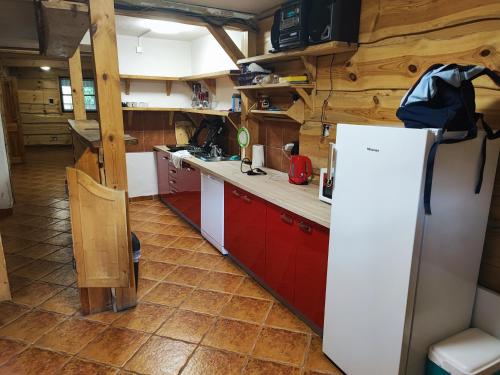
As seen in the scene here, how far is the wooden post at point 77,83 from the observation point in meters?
4.20

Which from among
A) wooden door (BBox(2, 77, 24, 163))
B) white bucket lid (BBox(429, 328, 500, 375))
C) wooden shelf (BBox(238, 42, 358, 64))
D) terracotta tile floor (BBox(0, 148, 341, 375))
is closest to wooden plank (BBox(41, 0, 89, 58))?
wooden shelf (BBox(238, 42, 358, 64))

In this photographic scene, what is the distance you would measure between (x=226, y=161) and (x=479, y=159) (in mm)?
2725

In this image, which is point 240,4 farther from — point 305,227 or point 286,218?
point 305,227

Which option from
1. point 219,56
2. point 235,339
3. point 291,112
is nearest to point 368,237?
point 235,339

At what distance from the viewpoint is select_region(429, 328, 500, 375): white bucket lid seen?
1.50 meters

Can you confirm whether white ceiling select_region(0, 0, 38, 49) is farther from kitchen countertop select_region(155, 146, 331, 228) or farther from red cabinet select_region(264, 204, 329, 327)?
red cabinet select_region(264, 204, 329, 327)

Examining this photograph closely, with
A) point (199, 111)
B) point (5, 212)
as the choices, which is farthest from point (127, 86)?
point (5, 212)

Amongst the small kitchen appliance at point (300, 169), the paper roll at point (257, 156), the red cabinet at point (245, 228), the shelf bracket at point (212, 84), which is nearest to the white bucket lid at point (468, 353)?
the red cabinet at point (245, 228)

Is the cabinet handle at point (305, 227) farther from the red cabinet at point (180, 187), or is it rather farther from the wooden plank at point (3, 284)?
the wooden plank at point (3, 284)

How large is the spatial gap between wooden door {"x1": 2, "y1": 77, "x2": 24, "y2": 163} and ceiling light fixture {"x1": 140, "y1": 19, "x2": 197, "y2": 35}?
5.57 meters

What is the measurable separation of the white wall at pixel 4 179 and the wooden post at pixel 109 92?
2837 mm

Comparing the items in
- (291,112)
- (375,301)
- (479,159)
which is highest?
(291,112)

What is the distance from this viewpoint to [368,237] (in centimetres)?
167

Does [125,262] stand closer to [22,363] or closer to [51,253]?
[22,363]
